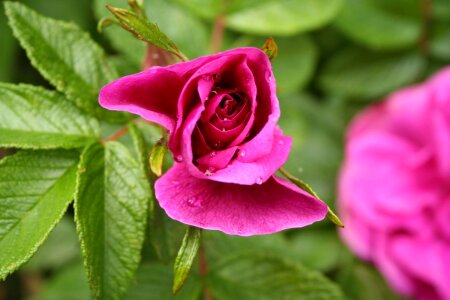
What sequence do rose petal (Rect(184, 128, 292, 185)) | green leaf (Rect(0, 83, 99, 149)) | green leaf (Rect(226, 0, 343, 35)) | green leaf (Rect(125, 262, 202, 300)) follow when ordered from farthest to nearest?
green leaf (Rect(226, 0, 343, 35)), green leaf (Rect(125, 262, 202, 300)), green leaf (Rect(0, 83, 99, 149)), rose petal (Rect(184, 128, 292, 185))

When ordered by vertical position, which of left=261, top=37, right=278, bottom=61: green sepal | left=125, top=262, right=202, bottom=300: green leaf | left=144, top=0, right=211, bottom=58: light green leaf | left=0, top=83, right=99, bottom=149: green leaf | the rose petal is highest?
left=261, top=37, right=278, bottom=61: green sepal

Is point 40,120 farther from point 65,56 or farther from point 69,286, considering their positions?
point 69,286

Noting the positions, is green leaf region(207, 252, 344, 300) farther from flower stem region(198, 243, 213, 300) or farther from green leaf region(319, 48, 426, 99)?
green leaf region(319, 48, 426, 99)

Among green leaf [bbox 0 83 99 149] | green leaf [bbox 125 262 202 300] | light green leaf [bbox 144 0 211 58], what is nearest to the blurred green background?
light green leaf [bbox 144 0 211 58]

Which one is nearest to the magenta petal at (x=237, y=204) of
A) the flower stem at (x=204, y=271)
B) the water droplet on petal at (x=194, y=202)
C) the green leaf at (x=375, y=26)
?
the water droplet on petal at (x=194, y=202)

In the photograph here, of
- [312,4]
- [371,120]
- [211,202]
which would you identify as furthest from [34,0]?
[211,202]

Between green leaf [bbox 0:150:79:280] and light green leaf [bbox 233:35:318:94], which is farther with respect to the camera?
light green leaf [bbox 233:35:318:94]

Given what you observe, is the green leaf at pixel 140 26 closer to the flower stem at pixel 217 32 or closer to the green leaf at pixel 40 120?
the green leaf at pixel 40 120

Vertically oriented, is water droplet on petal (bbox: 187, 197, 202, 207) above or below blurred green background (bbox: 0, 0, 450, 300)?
above

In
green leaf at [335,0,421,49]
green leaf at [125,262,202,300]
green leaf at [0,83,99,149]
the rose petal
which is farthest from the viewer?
green leaf at [335,0,421,49]
